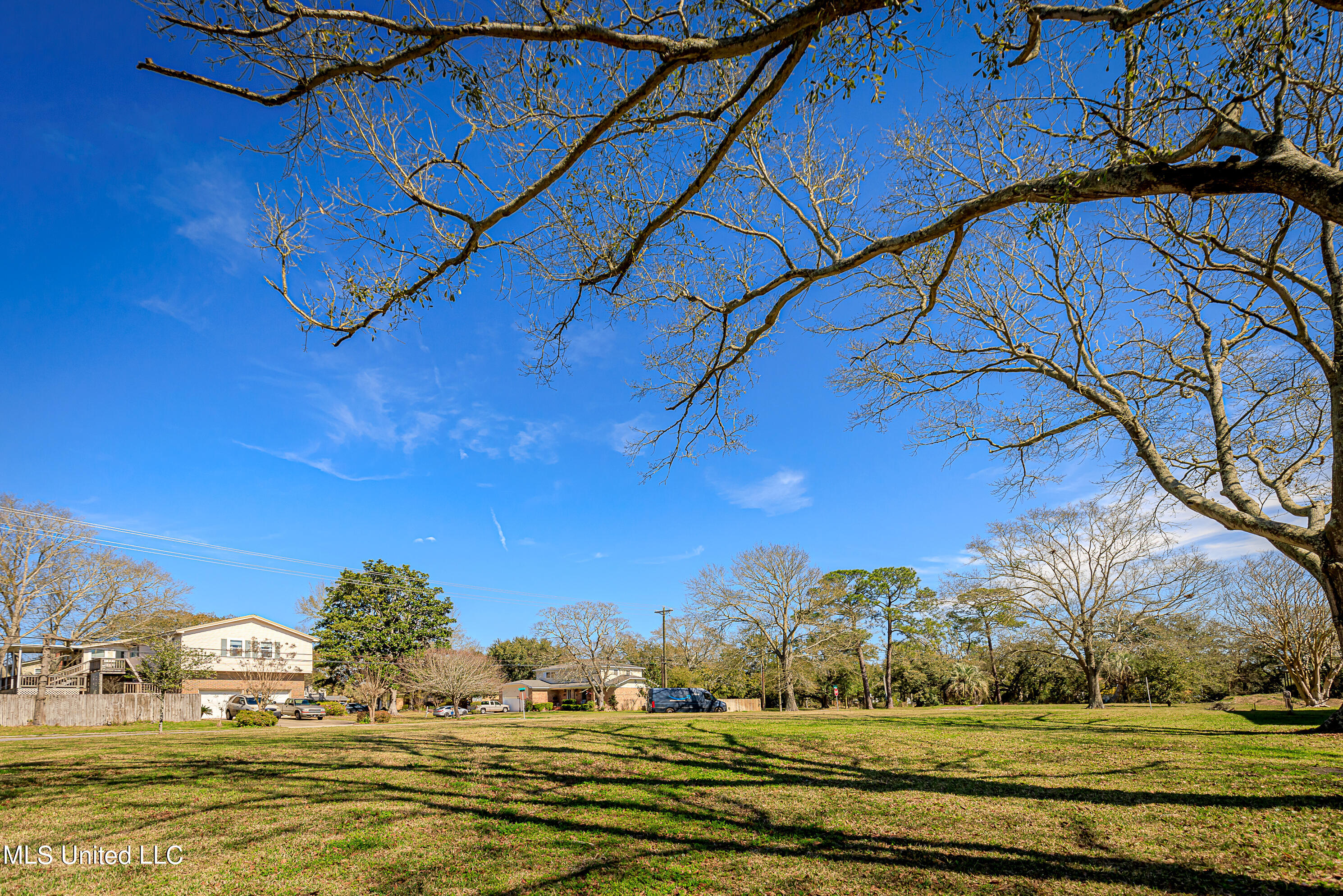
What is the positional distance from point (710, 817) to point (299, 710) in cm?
3489

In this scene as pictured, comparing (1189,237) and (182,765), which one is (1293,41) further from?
(182,765)

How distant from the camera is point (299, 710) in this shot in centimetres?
3247

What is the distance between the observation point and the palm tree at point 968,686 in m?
39.0

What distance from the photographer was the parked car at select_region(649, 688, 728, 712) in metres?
28.9

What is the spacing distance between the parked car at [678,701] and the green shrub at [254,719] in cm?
1562

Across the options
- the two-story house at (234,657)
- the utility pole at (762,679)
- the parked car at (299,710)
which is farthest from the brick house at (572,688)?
the parked car at (299,710)

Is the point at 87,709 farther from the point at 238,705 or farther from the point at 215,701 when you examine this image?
the point at 215,701

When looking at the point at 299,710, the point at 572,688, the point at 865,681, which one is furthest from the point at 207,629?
the point at 865,681

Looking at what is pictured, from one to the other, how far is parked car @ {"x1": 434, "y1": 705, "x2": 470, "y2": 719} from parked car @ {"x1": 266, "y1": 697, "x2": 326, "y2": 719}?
6024mm

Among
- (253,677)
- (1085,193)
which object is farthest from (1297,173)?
(253,677)

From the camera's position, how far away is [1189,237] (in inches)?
318

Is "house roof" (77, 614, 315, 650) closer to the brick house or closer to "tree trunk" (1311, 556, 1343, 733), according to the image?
the brick house

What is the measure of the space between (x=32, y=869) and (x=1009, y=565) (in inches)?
1176

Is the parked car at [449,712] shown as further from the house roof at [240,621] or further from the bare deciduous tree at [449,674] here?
the house roof at [240,621]
